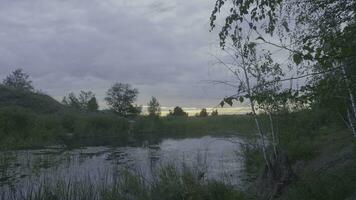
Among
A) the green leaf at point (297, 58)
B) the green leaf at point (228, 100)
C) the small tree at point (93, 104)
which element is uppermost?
the small tree at point (93, 104)

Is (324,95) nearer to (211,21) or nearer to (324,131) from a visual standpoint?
(211,21)

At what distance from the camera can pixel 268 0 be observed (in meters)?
5.18

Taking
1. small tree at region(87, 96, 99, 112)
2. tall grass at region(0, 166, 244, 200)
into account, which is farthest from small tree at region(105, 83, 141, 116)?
tall grass at region(0, 166, 244, 200)

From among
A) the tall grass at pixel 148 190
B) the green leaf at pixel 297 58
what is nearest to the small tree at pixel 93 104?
the tall grass at pixel 148 190

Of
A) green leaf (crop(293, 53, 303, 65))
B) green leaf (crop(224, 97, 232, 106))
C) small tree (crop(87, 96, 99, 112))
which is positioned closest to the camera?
green leaf (crop(293, 53, 303, 65))

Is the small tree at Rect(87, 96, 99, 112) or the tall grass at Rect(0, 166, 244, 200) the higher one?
the small tree at Rect(87, 96, 99, 112)

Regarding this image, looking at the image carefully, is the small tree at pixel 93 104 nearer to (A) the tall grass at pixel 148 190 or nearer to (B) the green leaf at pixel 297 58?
(A) the tall grass at pixel 148 190

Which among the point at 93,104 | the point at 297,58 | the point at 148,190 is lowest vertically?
the point at 148,190

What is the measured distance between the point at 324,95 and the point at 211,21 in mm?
1607

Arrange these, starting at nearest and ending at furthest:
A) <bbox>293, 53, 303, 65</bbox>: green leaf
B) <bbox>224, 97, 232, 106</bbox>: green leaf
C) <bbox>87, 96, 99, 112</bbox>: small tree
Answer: <bbox>293, 53, 303, 65</bbox>: green leaf < <bbox>224, 97, 232, 106</bbox>: green leaf < <bbox>87, 96, 99, 112</bbox>: small tree

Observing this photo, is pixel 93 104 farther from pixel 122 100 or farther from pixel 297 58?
pixel 297 58

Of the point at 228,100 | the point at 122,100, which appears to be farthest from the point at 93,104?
the point at 228,100

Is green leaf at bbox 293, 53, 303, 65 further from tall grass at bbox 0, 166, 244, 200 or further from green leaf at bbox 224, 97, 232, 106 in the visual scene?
tall grass at bbox 0, 166, 244, 200

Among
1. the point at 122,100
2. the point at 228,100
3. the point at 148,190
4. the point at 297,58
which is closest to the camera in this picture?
the point at 297,58
